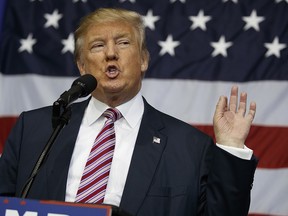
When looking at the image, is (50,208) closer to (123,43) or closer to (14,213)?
(14,213)

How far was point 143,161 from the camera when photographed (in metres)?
1.75

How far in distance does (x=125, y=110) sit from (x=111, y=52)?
7.4 inches

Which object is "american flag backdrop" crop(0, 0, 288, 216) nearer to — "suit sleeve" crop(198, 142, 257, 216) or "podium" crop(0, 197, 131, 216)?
"suit sleeve" crop(198, 142, 257, 216)


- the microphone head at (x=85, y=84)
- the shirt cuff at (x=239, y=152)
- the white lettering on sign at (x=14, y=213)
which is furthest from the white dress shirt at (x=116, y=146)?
the white lettering on sign at (x=14, y=213)

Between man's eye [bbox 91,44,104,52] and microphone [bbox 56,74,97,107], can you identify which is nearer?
microphone [bbox 56,74,97,107]

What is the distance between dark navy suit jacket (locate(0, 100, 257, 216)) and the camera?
5.34ft

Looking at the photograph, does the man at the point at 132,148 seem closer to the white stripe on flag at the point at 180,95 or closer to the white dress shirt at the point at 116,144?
the white dress shirt at the point at 116,144

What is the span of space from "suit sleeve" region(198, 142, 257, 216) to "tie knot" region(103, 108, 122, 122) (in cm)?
36

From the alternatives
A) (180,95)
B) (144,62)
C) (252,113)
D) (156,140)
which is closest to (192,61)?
(180,95)

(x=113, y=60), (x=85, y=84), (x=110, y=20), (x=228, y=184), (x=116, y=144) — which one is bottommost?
(x=228, y=184)

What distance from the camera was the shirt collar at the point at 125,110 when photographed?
1875 millimetres

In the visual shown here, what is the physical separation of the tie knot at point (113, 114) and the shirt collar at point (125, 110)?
0.04ft

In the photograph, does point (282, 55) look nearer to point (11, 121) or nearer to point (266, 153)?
point (266, 153)

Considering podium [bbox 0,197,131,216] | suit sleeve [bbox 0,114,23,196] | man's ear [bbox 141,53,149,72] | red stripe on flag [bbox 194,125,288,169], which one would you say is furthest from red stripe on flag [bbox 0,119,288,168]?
podium [bbox 0,197,131,216]
